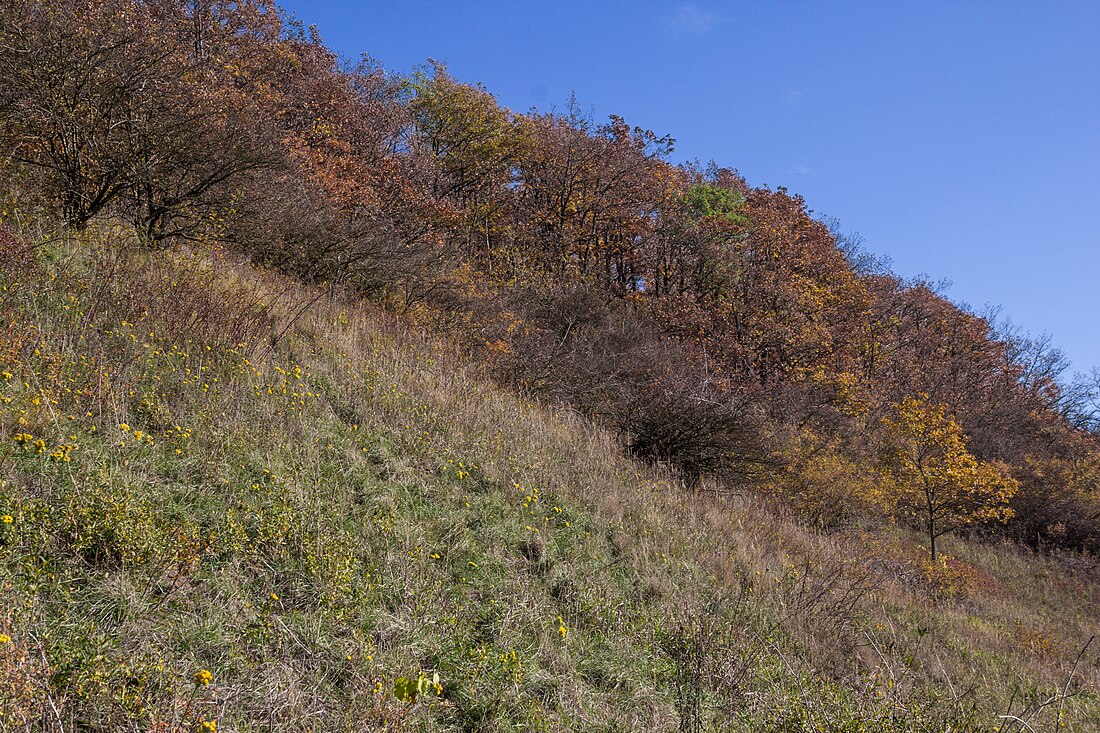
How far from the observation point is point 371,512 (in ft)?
14.8

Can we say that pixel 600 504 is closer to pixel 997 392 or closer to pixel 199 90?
pixel 199 90

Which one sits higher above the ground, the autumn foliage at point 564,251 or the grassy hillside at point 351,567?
the autumn foliage at point 564,251

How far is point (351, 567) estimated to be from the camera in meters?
3.79

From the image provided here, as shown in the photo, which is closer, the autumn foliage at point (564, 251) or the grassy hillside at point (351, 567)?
the grassy hillside at point (351, 567)

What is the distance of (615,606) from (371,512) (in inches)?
84.3

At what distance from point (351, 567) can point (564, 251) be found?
68.4 ft

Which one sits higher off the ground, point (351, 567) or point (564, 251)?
point (564, 251)

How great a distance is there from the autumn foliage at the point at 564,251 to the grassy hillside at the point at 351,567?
208 cm

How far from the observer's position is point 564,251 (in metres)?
23.6

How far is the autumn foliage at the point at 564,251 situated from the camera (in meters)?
7.98

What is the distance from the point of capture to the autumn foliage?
7.98 metres

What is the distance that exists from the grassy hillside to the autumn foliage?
6.82ft

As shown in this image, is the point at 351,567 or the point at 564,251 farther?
the point at 564,251

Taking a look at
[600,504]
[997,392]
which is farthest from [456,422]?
[997,392]
